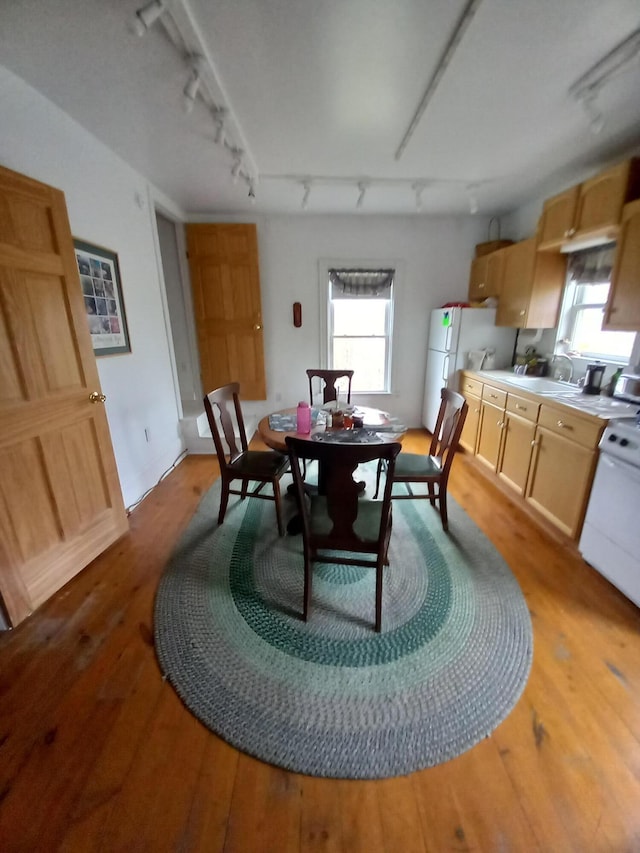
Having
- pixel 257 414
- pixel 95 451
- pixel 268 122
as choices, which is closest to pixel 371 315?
pixel 257 414

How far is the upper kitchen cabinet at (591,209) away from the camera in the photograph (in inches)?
79.4

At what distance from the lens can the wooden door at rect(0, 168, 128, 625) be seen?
5.01 feet

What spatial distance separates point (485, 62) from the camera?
60.4 inches

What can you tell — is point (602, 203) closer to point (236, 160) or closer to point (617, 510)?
point (617, 510)

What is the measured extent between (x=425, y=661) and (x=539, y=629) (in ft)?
2.01

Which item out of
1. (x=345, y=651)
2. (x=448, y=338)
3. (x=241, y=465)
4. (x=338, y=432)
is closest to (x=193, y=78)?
(x=338, y=432)

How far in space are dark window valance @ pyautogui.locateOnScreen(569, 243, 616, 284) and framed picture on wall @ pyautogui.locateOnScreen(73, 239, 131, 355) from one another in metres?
3.62

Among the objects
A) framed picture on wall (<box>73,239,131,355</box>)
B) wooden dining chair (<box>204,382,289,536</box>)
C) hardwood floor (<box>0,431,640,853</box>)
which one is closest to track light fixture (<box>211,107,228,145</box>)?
framed picture on wall (<box>73,239,131,355</box>)

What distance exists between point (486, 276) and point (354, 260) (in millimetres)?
1472

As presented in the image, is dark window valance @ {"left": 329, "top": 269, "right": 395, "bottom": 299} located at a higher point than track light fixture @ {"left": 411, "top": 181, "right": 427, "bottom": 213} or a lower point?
lower

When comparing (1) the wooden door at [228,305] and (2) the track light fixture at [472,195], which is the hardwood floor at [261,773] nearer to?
(1) the wooden door at [228,305]

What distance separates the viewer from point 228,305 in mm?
3846

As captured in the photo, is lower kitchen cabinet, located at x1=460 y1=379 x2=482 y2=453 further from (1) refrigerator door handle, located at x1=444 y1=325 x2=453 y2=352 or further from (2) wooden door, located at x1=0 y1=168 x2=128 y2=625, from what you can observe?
(2) wooden door, located at x1=0 y1=168 x2=128 y2=625

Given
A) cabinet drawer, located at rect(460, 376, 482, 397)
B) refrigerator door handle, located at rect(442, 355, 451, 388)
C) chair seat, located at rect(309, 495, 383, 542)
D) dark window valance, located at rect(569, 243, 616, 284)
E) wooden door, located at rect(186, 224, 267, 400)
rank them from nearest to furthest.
Answer: chair seat, located at rect(309, 495, 383, 542), dark window valance, located at rect(569, 243, 616, 284), cabinet drawer, located at rect(460, 376, 482, 397), refrigerator door handle, located at rect(442, 355, 451, 388), wooden door, located at rect(186, 224, 267, 400)
